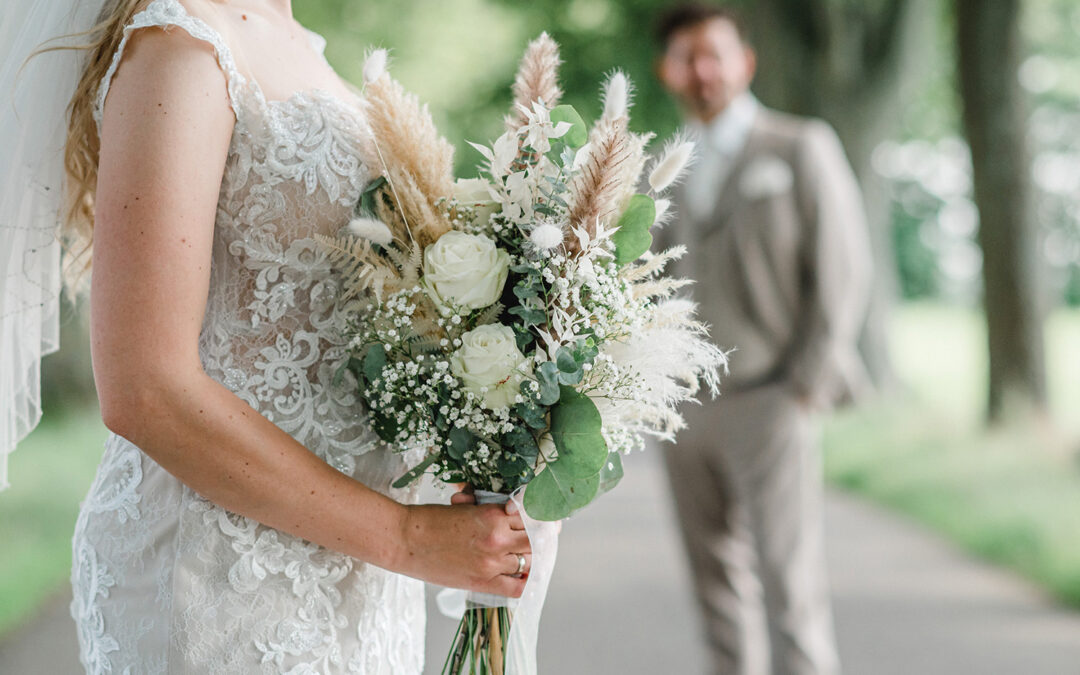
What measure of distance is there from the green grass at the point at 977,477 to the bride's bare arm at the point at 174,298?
216 inches

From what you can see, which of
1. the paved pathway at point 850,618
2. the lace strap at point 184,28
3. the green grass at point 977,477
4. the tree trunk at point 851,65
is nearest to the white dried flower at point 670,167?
the lace strap at point 184,28

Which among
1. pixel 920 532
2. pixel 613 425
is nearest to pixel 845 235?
pixel 613 425

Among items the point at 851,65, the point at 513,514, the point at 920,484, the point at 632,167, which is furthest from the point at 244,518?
the point at 851,65

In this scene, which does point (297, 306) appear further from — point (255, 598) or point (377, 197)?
point (255, 598)

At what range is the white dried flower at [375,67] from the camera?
6.08 feet

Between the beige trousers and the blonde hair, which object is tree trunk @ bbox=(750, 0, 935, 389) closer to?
the beige trousers

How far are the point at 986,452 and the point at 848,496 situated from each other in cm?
121

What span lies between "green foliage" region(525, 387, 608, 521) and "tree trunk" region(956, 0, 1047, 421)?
26.7 feet

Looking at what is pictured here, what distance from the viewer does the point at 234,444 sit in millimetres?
1739

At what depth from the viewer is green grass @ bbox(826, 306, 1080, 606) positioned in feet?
21.9

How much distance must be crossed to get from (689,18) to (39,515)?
5355 mm

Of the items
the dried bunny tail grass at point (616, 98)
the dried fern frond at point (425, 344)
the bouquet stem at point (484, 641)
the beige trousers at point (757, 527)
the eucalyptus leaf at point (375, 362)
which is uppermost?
the dried bunny tail grass at point (616, 98)

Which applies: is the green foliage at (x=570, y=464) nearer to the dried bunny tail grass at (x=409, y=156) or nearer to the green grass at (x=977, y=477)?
the dried bunny tail grass at (x=409, y=156)

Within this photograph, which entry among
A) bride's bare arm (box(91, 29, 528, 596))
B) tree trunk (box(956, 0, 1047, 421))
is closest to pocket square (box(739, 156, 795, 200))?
bride's bare arm (box(91, 29, 528, 596))
